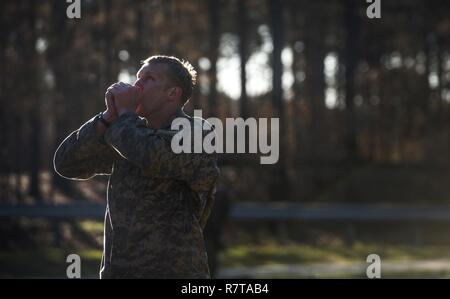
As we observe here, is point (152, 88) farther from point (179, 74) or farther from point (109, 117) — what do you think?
point (109, 117)

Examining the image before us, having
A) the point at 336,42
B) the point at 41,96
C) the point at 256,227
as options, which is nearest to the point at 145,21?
the point at 41,96

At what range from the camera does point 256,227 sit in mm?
29625

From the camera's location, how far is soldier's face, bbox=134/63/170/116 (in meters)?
6.05

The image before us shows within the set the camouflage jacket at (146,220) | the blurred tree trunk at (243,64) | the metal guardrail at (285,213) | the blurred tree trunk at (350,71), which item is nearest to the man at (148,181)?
the camouflage jacket at (146,220)

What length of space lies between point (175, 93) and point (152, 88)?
124mm

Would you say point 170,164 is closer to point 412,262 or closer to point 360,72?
point 412,262

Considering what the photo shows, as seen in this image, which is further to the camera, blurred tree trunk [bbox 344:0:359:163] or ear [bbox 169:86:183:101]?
blurred tree trunk [bbox 344:0:359:163]

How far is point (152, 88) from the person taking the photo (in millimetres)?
6055

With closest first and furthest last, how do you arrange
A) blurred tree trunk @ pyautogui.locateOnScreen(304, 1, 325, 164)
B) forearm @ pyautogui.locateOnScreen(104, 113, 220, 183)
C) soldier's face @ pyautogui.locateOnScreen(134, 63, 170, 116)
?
1. forearm @ pyautogui.locateOnScreen(104, 113, 220, 183)
2. soldier's face @ pyautogui.locateOnScreen(134, 63, 170, 116)
3. blurred tree trunk @ pyautogui.locateOnScreen(304, 1, 325, 164)

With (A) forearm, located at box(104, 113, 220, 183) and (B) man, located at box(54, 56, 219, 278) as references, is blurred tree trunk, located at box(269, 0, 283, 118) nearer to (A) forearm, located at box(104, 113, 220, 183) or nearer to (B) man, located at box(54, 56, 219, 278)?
(B) man, located at box(54, 56, 219, 278)

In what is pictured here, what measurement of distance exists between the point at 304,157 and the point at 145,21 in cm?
740

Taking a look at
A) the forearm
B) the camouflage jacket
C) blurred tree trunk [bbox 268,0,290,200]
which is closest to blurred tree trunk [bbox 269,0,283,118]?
blurred tree trunk [bbox 268,0,290,200]

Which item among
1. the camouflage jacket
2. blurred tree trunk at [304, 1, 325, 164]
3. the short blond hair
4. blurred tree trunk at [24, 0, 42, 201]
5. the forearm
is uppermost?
blurred tree trunk at [304, 1, 325, 164]

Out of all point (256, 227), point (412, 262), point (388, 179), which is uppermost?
point (388, 179)
